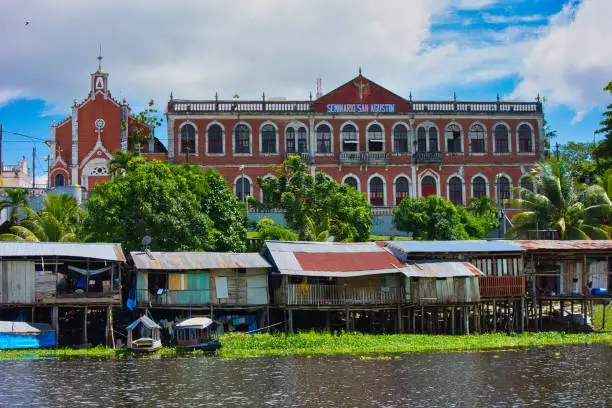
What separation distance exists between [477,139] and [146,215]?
3039 centimetres

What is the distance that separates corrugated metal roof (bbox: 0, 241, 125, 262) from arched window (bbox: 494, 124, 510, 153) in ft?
111

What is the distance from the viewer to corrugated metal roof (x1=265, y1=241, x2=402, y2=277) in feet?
121

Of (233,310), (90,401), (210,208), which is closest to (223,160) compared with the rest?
(210,208)

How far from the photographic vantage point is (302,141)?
194 feet

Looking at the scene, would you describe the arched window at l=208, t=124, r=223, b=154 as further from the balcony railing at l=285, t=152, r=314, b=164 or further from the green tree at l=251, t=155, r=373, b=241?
the green tree at l=251, t=155, r=373, b=241

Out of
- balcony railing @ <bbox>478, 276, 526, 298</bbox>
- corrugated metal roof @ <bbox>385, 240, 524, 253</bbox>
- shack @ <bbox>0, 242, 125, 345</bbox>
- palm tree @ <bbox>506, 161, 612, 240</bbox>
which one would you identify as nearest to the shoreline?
shack @ <bbox>0, 242, 125, 345</bbox>

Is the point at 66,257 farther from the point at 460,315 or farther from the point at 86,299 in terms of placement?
the point at 460,315

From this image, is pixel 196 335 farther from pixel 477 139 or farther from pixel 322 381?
pixel 477 139

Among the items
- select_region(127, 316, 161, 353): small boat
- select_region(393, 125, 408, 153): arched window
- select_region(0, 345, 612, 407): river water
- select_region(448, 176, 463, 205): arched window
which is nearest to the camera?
select_region(0, 345, 612, 407): river water

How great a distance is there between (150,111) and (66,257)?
1027 inches

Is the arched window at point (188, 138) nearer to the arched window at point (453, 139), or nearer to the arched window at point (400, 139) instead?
the arched window at point (400, 139)

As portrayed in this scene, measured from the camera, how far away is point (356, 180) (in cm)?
5922

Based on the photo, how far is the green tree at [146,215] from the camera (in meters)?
38.6

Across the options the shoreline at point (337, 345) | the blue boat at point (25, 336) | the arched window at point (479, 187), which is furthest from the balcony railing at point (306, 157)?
the blue boat at point (25, 336)
